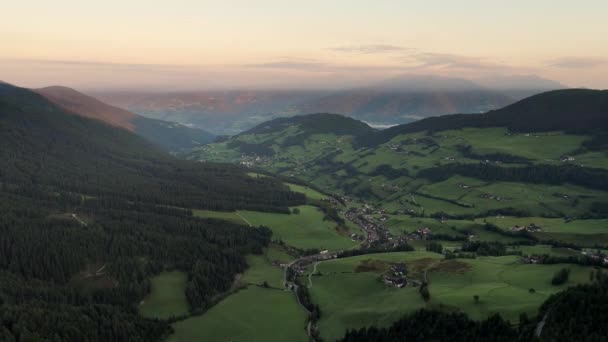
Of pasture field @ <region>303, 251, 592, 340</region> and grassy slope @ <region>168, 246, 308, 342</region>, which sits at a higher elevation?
pasture field @ <region>303, 251, 592, 340</region>

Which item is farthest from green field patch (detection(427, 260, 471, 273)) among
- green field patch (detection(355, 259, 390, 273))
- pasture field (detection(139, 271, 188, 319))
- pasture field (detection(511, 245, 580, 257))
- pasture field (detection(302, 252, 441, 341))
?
pasture field (detection(139, 271, 188, 319))

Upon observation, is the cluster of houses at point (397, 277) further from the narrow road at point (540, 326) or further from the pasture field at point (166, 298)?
the pasture field at point (166, 298)

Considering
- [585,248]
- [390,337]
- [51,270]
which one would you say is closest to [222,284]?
[51,270]

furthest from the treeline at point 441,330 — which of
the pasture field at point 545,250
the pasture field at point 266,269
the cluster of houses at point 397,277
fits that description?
the pasture field at point 545,250

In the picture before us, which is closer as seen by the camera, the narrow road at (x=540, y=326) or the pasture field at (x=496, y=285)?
the narrow road at (x=540, y=326)

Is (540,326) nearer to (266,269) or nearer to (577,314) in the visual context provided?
(577,314)

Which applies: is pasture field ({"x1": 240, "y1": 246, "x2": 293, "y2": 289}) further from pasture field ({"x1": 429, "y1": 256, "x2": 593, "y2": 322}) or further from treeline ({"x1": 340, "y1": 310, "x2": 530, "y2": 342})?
pasture field ({"x1": 429, "y1": 256, "x2": 593, "y2": 322})
